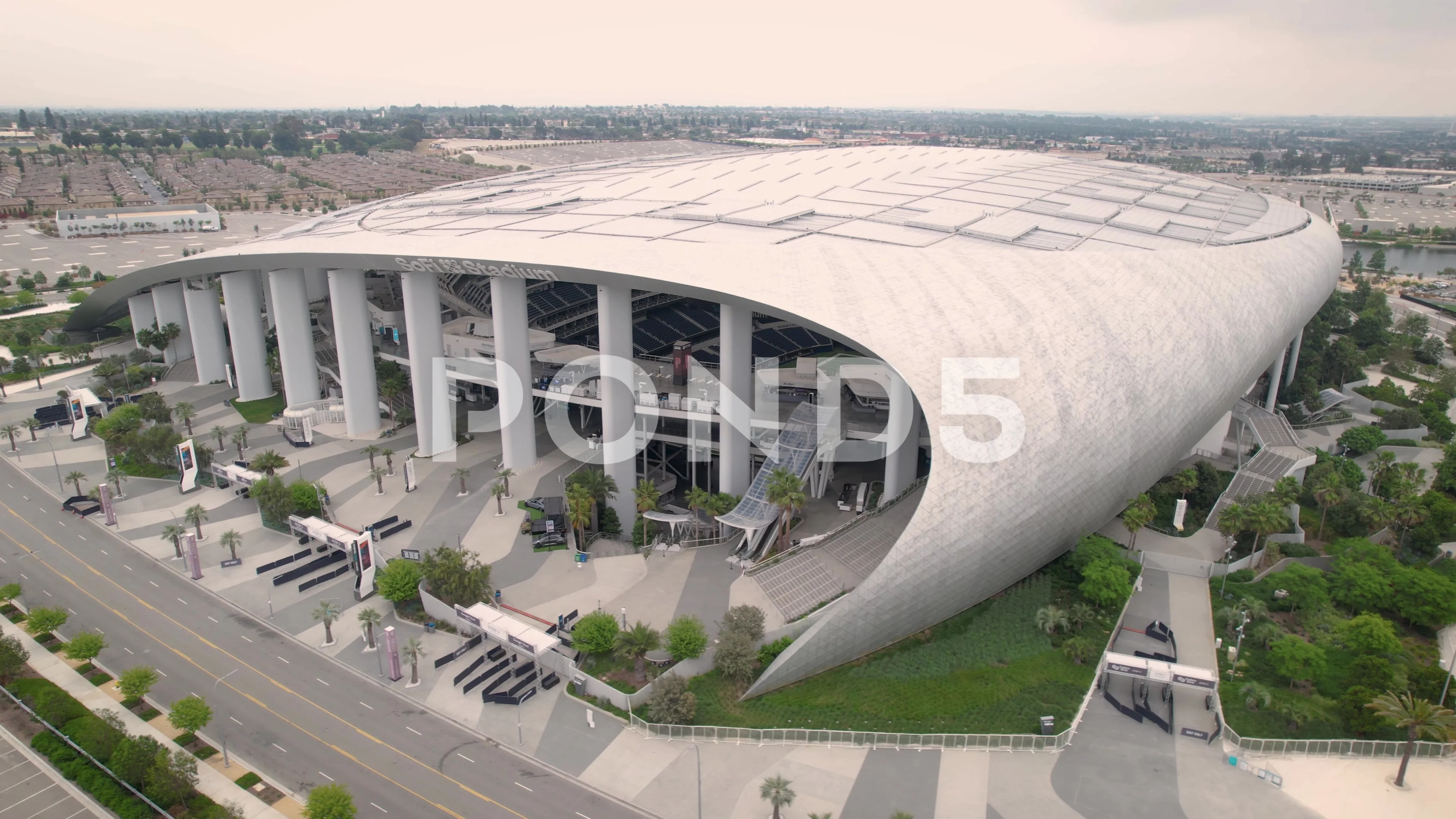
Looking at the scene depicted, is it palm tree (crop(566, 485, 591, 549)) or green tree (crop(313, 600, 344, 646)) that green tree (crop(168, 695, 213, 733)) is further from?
palm tree (crop(566, 485, 591, 549))

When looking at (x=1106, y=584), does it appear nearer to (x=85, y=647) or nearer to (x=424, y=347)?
(x=424, y=347)

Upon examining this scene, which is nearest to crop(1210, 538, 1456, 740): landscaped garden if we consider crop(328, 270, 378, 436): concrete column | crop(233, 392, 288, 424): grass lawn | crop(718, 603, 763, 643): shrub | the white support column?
crop(718, 603, 763, 643): shrub

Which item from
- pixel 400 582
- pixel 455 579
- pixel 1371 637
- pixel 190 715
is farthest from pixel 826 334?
pixel 190 715

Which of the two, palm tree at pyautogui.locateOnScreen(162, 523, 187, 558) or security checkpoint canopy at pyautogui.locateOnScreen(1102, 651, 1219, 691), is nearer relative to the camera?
security checkpoint canopy at pyautogui.locateOnScreen(1102, 651, 1219, 691)

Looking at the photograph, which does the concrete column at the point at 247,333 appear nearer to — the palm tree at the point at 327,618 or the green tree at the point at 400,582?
the green tree at the point at 400,582

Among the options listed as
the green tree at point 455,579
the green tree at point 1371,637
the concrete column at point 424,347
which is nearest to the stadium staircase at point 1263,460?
the green tree at point 1371,637

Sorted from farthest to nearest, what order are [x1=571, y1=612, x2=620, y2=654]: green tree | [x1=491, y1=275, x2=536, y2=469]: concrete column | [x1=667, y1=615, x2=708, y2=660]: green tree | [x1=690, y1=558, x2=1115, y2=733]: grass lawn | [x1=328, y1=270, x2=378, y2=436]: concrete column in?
[x1=328, y1=270, x2=378, y2=436]: concrete column < [x1=491, y1=275, x2=536, y2=469]: concrete column < [x1=571, y1=612, x2=620, y2=654]: green tree < [x1=667, y1=615, x2=708, y2=660]: green tree < [x1=690, y1=558, x2=1115, y2=733]: grass lawn

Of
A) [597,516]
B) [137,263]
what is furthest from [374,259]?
[137,263]
